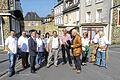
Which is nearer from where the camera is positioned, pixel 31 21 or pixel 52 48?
pixel 52 48

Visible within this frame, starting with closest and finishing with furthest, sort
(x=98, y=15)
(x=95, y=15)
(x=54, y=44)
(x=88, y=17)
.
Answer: (x=54, y=44) → (x=98, y=15) → (x=95, y=15) → (x=88, y=17)

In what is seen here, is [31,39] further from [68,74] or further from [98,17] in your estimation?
[98,17]

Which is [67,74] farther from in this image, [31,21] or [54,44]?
[31,21]

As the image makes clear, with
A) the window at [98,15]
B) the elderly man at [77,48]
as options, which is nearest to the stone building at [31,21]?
the window at [98,15]

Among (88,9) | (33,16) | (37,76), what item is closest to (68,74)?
(37,76)

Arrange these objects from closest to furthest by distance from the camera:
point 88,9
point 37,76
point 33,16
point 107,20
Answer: point 37,76 → point 107,20 → point 88,9 → point 33,16

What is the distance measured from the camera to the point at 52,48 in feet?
45.6

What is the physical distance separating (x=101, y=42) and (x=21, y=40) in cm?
376

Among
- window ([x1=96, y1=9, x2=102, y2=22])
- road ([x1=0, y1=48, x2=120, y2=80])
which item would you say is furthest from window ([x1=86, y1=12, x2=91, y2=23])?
road ([x1=0, y1=48, x2=120, y2=80])

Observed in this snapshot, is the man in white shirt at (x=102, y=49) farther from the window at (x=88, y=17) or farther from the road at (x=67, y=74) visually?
the window at (x=88, y=17)

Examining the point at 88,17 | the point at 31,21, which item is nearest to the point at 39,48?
the point at 88,17

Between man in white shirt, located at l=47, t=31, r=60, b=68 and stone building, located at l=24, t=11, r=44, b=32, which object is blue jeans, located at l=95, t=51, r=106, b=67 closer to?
man in white shirt, located at l=47, t=31, r=60, b=68

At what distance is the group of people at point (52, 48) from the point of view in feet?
37.2

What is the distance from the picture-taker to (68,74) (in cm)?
1159
